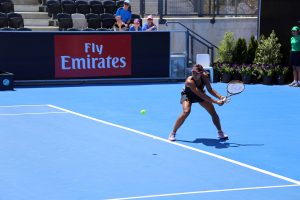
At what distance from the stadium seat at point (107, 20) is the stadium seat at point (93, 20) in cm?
17

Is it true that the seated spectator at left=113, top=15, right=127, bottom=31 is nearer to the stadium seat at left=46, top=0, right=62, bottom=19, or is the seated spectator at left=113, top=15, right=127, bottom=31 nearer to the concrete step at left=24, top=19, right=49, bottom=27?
the concrete step at left=24, top=19, right=49, bottom=27

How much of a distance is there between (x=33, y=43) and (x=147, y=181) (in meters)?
13.2

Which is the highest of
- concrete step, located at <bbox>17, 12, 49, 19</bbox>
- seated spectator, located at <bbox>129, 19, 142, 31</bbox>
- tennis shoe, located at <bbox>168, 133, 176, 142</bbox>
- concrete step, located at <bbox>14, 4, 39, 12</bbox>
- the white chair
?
concrete step, located at <bbox>14, 4, 39, 12</bbox>

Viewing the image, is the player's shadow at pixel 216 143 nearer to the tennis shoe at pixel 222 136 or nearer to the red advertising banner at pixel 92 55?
the tennis shoe at pixel 222 136

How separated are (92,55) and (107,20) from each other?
4147mm

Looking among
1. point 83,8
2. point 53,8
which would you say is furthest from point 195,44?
point 53,8

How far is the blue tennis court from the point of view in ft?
26.2

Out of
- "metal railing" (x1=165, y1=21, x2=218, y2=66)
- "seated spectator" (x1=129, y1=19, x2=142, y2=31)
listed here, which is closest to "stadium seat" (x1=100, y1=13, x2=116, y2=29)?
"metal railing" (x1=165, y1=21, x2=218, y2=66)

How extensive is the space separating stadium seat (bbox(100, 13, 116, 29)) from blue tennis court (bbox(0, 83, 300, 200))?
8.14 metres

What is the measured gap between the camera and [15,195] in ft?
25.1

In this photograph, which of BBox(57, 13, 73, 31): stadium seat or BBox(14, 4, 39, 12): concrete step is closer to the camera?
BBox(57, 13, 73, 31): stadium seat

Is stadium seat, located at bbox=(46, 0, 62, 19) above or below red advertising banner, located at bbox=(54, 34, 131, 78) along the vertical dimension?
above

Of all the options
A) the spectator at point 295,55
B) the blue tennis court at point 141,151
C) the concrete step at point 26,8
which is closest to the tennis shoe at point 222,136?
the blue tennis court at point 141,151

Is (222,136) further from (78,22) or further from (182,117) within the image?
(78,22)
